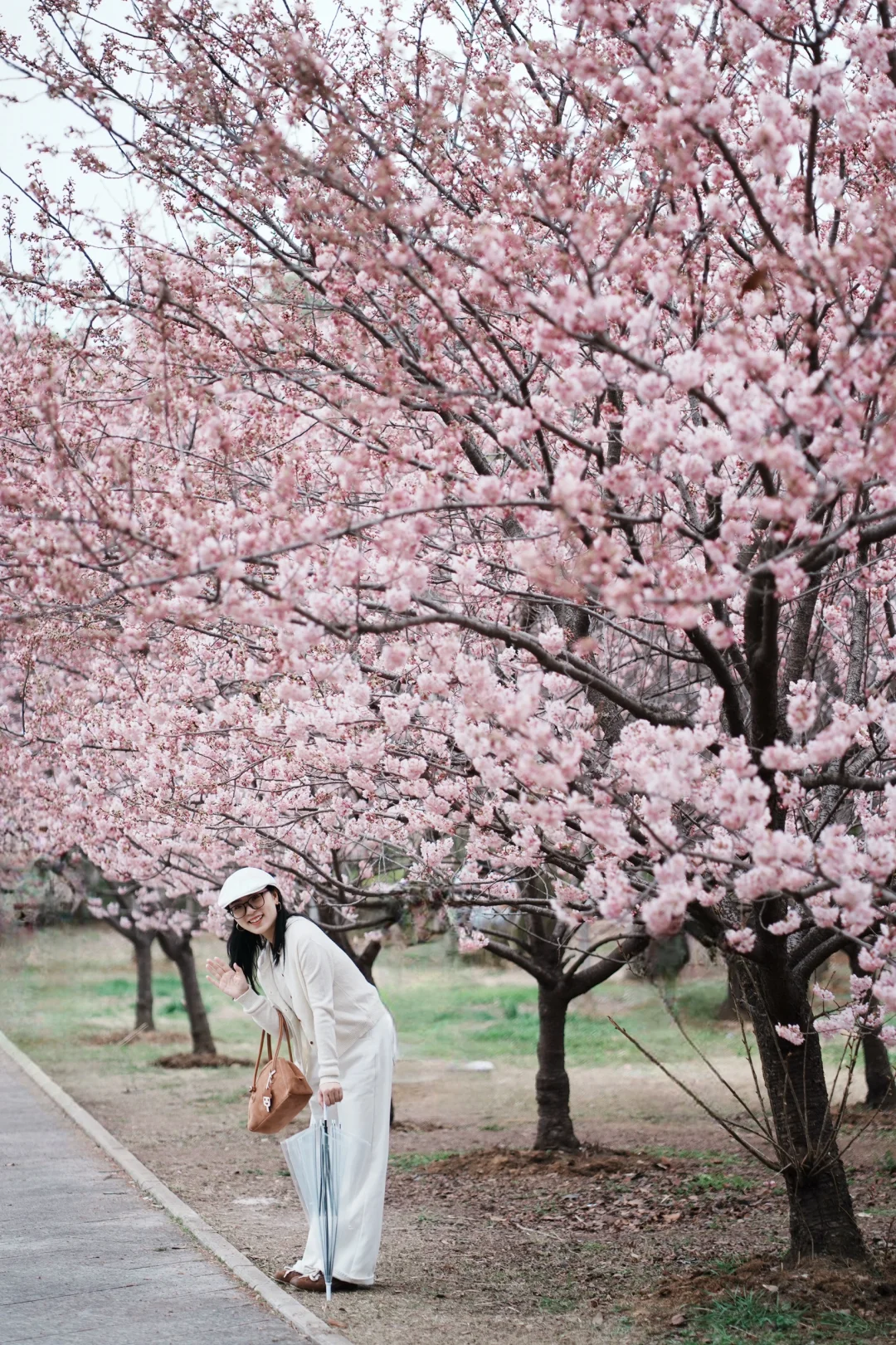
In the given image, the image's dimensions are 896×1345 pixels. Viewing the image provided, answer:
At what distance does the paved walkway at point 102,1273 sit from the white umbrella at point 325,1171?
39 centimetres

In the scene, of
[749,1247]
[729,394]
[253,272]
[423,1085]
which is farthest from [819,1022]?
[423,1085]

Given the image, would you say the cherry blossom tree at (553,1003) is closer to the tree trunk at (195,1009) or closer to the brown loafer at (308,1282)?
the brown loafer at (308,1282)

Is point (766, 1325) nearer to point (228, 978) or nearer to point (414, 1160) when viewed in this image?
point (228, 978)

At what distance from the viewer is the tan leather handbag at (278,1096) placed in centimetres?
572

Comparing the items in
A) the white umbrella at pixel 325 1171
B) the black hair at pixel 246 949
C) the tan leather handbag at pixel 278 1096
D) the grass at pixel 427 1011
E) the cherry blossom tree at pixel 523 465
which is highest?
the cherry blossom tree at pixel 523 465

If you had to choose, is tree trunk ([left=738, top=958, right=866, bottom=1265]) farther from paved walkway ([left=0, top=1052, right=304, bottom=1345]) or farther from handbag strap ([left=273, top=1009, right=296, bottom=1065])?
paved walkway ([left=0, top=1052, right=304, bottom=1345])

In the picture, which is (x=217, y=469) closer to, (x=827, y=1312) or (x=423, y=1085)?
(x=827, y=1312)

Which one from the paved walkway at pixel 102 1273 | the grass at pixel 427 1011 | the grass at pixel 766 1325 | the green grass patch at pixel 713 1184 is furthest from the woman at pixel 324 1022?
the grass at pixel 427 1011

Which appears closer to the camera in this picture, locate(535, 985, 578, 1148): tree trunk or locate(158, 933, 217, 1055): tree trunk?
locate(535, 985, 578, 1148): tree trunk

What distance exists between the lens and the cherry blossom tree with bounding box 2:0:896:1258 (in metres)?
4.00

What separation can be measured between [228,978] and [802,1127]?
271cm

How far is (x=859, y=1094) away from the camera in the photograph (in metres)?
13.8

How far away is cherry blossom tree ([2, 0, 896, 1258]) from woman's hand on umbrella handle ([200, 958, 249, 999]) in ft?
3.23

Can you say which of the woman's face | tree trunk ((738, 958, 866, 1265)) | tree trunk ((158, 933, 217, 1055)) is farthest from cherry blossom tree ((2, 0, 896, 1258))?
tree trunk ((158, 933, 217, 1055))
